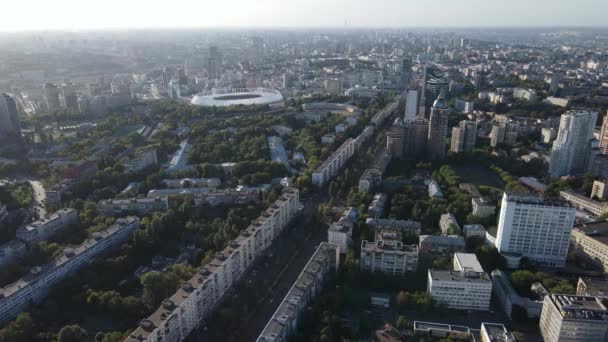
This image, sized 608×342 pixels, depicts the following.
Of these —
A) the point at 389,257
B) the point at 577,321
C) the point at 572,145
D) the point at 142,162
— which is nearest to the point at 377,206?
the point at 389,257

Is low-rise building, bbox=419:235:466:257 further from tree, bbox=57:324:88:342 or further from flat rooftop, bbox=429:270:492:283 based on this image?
tree, bbox=57:324:88:342

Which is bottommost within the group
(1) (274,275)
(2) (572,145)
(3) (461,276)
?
(1) (274,275)

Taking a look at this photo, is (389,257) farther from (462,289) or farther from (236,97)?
(236,97)

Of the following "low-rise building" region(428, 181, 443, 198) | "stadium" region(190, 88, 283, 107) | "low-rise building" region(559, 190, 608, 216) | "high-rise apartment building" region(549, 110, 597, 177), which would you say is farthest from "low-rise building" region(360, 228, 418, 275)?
"stadium" region(190, 88, 283, 107)

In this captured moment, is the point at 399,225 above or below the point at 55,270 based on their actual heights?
below

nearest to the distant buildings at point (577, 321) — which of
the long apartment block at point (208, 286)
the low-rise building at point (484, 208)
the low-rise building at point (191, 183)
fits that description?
the low-rise building at point (484, 208)
